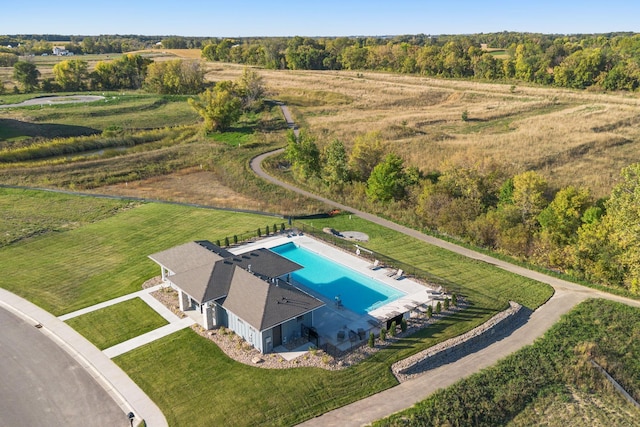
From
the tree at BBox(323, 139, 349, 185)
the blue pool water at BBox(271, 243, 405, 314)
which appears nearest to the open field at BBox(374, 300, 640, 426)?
the blue pool water at BBox(271, 243, 405, 314)

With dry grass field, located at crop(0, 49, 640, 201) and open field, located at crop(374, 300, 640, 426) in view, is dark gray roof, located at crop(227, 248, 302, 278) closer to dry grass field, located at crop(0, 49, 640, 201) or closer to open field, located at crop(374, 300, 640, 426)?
open field, located at crop(374, 300, 640, 426)

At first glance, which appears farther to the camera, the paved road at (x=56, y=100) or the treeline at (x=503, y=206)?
the paved road at (x=56, y=100)

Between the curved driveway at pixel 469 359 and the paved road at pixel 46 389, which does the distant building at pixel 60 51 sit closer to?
the paved road at pixel 46 389

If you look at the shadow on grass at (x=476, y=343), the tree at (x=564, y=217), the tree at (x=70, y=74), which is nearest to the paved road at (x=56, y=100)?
the tree at (x=70, y=74)

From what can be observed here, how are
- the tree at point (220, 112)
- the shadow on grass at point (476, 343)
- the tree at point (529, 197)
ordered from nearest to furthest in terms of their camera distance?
the shadow on grass at point (476, 343), the tree at point (529, 197), the tree at point (220, 112)

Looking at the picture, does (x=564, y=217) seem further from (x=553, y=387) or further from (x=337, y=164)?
(x=337, y=164)

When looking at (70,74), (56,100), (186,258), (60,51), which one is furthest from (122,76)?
(186,258)

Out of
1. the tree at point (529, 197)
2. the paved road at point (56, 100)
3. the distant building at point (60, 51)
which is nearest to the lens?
the tree at point (529, 197)
